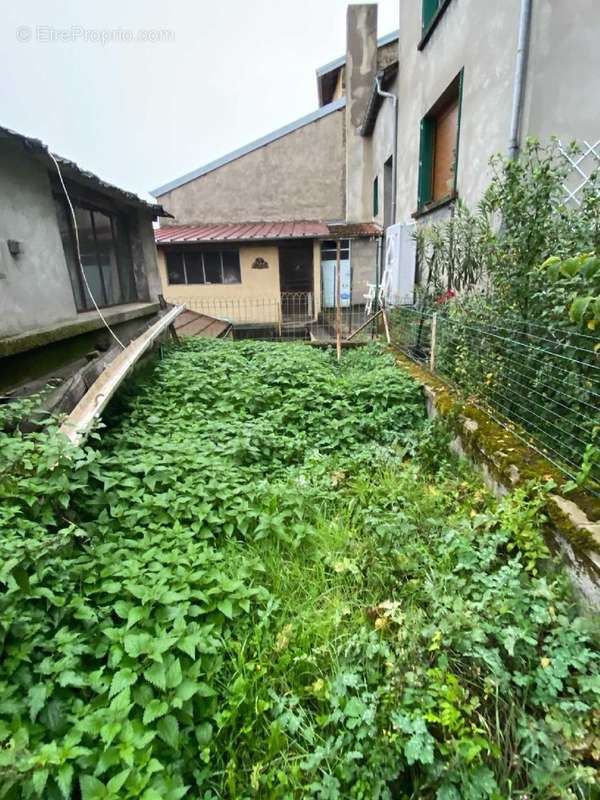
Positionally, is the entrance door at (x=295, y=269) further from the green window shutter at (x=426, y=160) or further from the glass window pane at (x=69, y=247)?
the glass window pane at (x=69, y=247)

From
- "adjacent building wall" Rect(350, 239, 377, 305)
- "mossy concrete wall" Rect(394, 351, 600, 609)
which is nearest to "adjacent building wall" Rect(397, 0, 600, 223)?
"mossy concrete wall" Rect(394, 351, 600, 609)

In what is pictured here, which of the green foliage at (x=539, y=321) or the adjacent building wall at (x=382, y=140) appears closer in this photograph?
the green foliage at (x=539, y=321)

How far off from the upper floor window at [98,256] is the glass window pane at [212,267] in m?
5.54

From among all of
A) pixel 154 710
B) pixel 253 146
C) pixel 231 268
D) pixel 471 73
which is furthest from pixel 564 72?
pixel 253 146

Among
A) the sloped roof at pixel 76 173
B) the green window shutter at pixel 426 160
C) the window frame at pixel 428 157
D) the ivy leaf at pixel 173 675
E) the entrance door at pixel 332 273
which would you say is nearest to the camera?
the ivy leaf at pixel 173 675

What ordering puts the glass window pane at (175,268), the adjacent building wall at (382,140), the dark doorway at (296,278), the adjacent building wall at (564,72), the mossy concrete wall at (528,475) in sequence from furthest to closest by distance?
the dark doorway at (296,278)
the glass window pane at (175,268)
the adjacent building wall at (382,140)
the adjacent building wall at (564,72)
the mossy concrete wall at (528,475)

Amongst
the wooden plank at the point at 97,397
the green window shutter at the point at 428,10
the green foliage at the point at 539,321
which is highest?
the green window shutter at the point at 428,10

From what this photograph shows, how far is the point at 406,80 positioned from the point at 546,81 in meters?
4.64

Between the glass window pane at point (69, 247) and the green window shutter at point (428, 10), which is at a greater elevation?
the green window shutter at point (428, 10)

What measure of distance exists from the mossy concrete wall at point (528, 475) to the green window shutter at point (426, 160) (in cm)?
429

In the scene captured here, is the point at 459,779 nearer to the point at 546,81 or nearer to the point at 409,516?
the point at 409,516

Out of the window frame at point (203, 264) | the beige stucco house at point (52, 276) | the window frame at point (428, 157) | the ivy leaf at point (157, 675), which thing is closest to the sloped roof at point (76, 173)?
the beige stucco house at point (52, 276)

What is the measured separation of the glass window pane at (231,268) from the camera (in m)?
12.2

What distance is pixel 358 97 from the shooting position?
37.9ft
